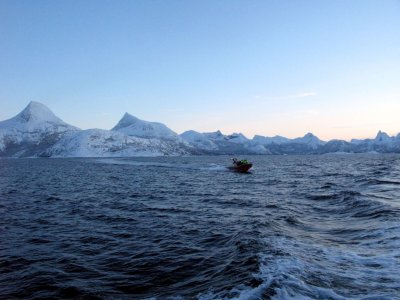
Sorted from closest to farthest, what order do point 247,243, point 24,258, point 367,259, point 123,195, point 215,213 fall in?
1. point 367,259
2. point 24,258
3. point 247,243
4. point 215,213
5. point 123,195

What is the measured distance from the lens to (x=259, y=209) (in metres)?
27.8

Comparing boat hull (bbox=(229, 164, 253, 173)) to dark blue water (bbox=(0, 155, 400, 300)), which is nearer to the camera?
dark blue water (bbox=(0, 155, 400, 300))

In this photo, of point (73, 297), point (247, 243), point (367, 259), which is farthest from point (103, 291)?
point (367, 259)

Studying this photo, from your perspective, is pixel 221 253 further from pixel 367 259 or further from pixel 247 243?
pixel 367 259

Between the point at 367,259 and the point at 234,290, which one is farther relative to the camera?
the point at 367,259

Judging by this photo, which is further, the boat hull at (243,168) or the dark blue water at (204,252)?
the boat hull at (243,168)

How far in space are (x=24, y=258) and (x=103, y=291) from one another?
6.02 meters

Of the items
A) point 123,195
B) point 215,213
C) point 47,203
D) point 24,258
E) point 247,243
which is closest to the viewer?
point 24,258

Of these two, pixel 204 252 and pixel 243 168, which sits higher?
pixel 243 168

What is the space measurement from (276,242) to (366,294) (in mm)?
6546

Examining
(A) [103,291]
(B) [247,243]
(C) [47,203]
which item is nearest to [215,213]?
(B) [247,243]

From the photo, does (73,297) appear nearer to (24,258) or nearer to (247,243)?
(24,258)

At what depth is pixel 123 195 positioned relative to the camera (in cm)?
3916

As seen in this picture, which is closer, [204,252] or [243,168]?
[204,252]
